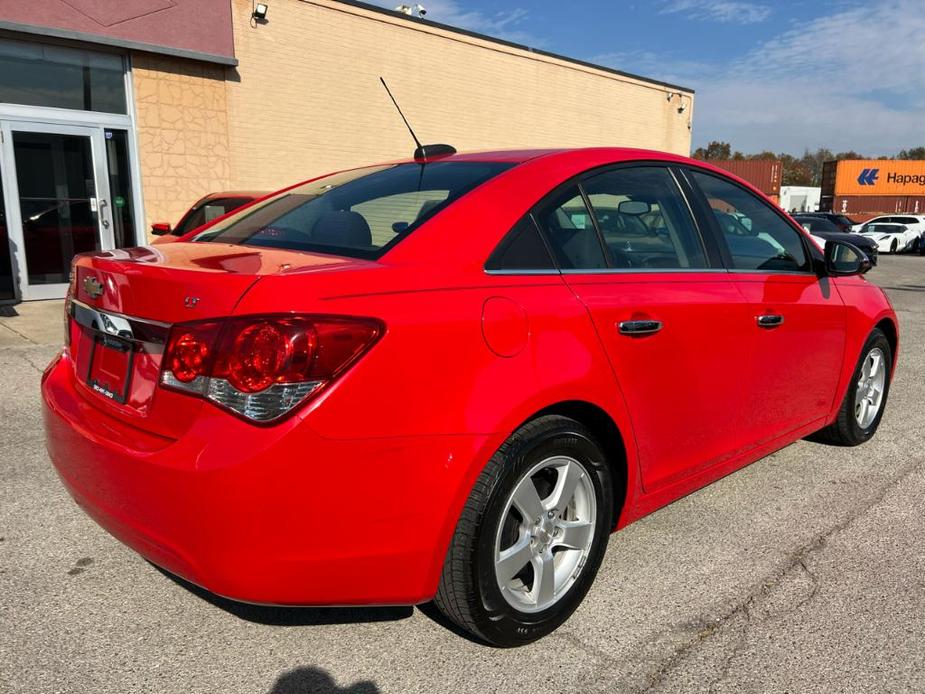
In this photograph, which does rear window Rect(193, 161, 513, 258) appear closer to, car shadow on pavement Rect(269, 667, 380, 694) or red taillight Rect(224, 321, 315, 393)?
red taillight Rect(224, 321, 315, 393)

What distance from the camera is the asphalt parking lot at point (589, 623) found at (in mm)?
2275

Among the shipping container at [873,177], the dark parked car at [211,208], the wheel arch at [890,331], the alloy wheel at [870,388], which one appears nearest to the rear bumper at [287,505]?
the alloy wheel at [870,388]

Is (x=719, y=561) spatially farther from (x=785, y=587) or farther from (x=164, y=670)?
(x=164, y=670)

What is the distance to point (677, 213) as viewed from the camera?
317 centimetres

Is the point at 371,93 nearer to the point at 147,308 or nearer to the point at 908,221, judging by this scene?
the point at 147,308

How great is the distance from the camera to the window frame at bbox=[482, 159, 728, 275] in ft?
8.13

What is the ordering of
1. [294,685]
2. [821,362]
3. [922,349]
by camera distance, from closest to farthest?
[294,685]
[821,362]
[922,349]

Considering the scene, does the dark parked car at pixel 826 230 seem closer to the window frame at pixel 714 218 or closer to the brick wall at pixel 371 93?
the brick wall at pixel 371 93

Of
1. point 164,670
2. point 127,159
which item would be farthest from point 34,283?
point 164,670

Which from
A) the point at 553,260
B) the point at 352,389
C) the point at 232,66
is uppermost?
the point at 232,66

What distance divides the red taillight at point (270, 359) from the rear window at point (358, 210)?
453 millimetres

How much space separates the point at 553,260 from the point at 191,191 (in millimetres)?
10352

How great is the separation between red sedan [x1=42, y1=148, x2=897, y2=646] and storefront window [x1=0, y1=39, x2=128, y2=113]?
28.1ft

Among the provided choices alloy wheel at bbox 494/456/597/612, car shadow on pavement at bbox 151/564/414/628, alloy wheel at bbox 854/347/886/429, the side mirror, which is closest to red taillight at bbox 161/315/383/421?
alloy wheel at bbox 494/456/597/612
